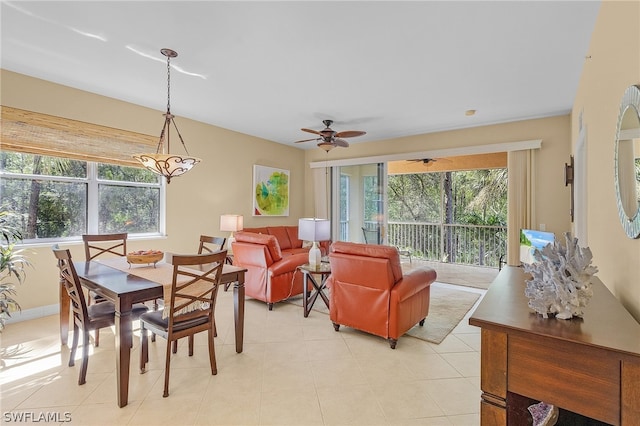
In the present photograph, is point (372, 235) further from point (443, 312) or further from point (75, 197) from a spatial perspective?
point (75, 197)

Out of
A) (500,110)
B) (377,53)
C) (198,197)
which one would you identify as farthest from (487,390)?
(198,197)

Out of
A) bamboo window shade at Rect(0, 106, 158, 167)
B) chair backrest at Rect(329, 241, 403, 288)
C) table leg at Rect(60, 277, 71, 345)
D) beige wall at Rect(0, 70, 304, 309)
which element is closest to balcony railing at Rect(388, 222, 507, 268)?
beige wall at Rect(0, 70, 304, 309)

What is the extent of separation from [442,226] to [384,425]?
6.13 meters

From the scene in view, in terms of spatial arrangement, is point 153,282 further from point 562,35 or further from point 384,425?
point 562,35

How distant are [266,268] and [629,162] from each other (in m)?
3.32

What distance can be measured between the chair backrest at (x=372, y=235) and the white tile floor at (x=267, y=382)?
3044 mm

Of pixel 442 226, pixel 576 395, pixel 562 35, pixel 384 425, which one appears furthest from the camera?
pixel 442 226

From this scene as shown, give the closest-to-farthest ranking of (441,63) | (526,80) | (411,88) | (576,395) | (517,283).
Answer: (576,395) → (517,283) → (441,63) → (526,80) → (411,88)

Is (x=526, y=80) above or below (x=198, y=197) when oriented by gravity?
above

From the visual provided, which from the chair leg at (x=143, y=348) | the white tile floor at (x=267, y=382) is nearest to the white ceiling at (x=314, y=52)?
the chair leg at (x=143, y=348)

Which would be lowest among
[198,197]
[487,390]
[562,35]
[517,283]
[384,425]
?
[384,425]

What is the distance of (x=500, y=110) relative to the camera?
418 cm

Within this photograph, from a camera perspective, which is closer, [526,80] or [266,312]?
[526,80]

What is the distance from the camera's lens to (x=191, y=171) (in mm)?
4691
